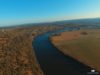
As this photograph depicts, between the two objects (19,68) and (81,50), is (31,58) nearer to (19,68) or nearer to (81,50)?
(19,68)

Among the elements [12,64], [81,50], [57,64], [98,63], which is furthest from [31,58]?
[98,63]

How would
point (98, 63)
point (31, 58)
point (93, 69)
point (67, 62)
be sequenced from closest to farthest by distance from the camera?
1. point (93, 69)
2. point (98, 63)
3. point (67, 62)
4. point (31, 58)

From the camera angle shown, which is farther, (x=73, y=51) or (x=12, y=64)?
(x=73, y=51)

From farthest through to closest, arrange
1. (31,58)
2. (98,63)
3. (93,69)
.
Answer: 1. (31,58)
2. (98,63)
3. (93,69)

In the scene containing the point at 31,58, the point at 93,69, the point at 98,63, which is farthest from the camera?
the point at 31,58

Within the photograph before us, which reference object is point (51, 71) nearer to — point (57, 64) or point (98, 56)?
point (57, 64)

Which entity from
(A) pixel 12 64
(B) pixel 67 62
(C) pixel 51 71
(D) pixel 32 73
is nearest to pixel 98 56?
(B) pixel 67 62

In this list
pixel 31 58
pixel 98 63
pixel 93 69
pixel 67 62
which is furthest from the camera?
pixel 31 58

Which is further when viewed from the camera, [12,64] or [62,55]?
[62,55]
